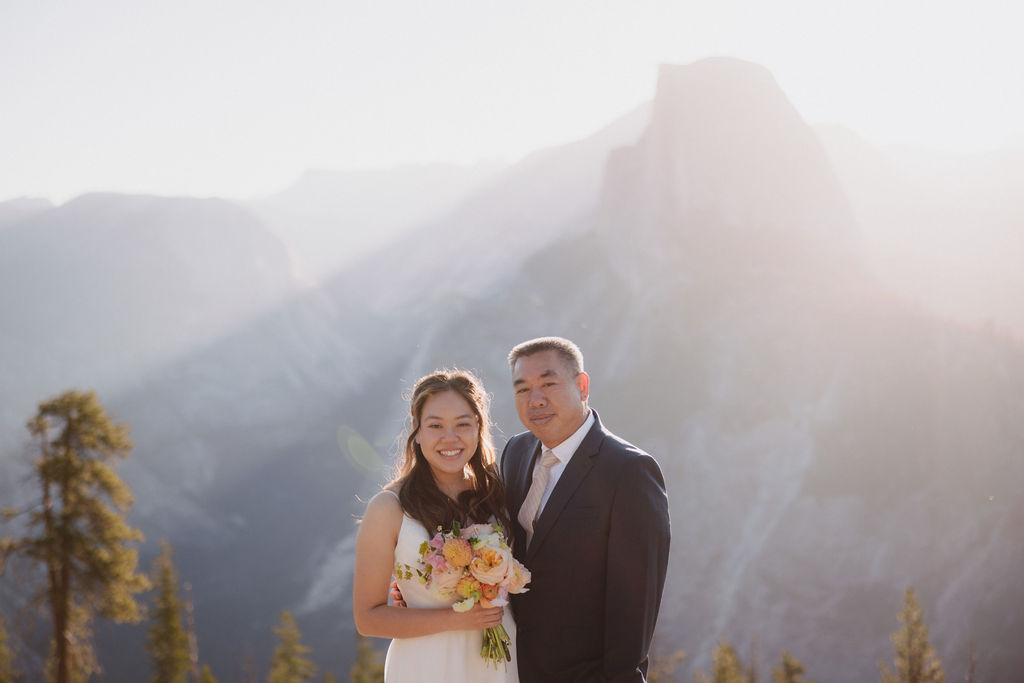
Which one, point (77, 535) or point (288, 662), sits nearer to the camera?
point (77, 535)

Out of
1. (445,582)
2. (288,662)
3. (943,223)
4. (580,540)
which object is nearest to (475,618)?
(445,582)

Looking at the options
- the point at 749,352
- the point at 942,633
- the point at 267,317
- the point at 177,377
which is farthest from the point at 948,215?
the point at 177,377

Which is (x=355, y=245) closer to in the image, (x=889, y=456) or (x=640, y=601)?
(x=889, y=456)

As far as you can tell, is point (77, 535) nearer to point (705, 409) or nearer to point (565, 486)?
point (565, 486)

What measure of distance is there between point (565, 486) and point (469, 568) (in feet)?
2.73

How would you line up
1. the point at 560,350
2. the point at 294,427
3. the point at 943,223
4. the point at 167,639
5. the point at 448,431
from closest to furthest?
the point at 448,431 < the point at 560,350 < the point at 167,639 < the point at 294,427 < the point at 943,223

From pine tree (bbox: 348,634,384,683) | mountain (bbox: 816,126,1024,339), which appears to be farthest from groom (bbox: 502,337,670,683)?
mountain (bbox: 816,126,1024,339)

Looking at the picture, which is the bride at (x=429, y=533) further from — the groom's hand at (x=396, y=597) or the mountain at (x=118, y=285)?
the mountain at (x=118, y=285)

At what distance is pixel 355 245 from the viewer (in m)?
101

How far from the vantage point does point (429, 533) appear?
4.63 meters

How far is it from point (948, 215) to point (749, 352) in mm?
33255

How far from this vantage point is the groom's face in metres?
5.01

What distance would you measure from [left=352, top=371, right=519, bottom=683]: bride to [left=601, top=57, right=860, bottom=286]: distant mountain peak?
200 ft

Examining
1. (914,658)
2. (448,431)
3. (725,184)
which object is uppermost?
(725,184)
